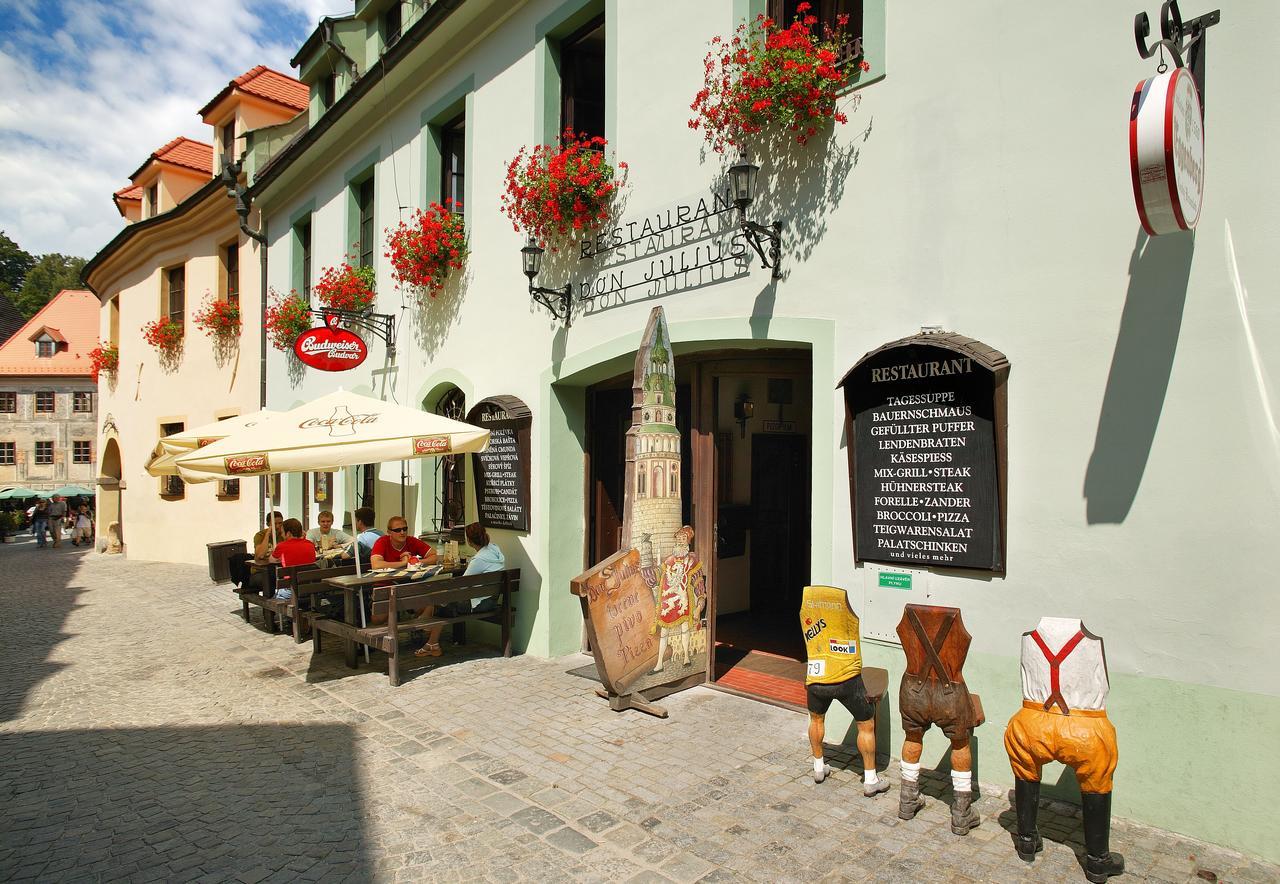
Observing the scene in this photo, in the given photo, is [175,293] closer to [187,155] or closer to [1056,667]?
[187,155]

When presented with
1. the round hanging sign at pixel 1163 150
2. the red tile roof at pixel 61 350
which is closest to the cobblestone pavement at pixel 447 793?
the round hanging sign at pixel 1163 150

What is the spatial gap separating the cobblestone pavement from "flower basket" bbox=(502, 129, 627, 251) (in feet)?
13.8

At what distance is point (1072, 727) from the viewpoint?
3287mm

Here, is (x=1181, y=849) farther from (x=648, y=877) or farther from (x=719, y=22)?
(x=719, y=22)

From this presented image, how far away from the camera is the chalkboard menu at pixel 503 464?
779cm

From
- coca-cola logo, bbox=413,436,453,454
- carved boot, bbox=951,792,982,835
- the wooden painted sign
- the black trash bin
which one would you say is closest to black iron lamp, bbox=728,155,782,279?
the wooden painted sign

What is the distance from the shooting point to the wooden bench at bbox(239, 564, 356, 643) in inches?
307

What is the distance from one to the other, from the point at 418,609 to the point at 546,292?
3186 millimetres

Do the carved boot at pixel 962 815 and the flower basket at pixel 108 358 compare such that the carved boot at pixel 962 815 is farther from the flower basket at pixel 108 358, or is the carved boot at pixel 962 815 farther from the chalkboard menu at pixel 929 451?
the flower basket at pixel 108 358

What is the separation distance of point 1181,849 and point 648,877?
8.22 ft

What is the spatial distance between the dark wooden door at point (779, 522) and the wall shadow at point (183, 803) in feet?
17.7

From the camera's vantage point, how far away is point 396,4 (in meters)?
11.5

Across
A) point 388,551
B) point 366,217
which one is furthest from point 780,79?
point 366,217

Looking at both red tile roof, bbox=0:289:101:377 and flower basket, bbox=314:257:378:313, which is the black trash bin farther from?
red tile roof, bbox=0:289:101:377
